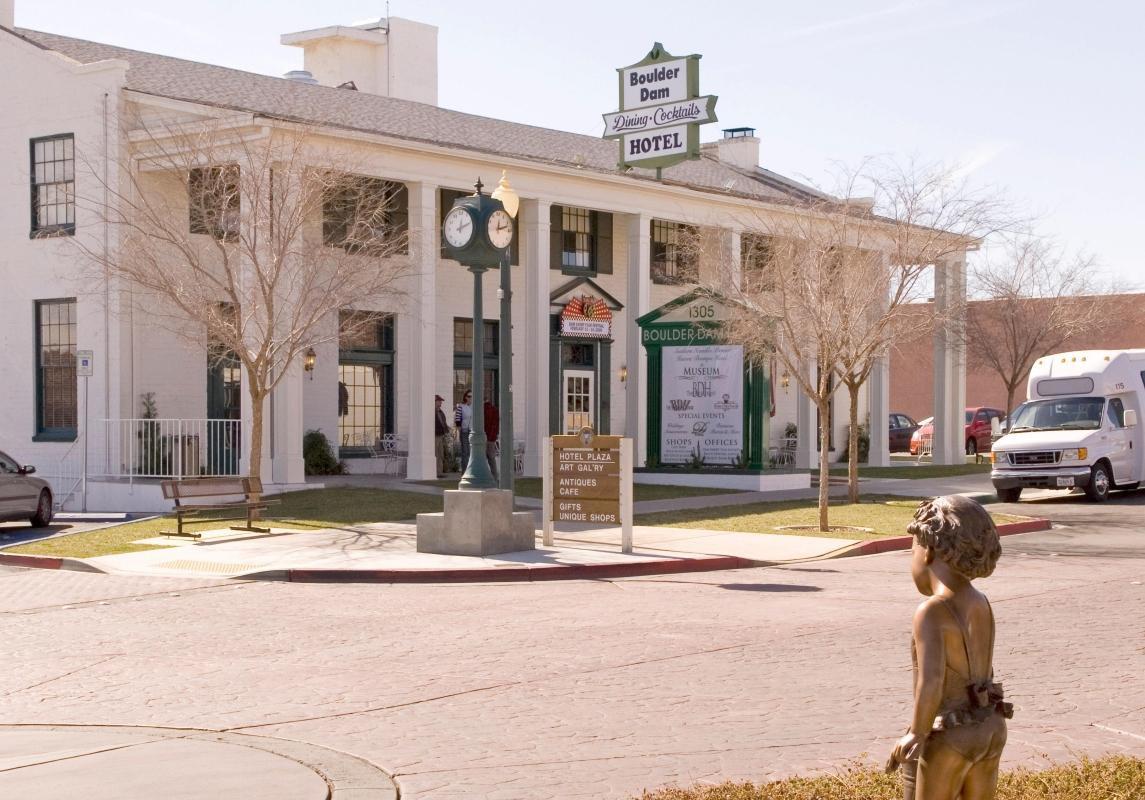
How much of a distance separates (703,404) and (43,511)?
12984 millimetres

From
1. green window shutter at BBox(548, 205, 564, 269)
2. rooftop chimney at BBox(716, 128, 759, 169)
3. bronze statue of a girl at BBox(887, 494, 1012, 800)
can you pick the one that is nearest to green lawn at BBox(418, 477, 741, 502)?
green window shutter at BBox(548, 205, 564, 269)

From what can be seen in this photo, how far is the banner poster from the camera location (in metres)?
28.5

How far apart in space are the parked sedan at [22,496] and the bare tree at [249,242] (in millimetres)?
3292

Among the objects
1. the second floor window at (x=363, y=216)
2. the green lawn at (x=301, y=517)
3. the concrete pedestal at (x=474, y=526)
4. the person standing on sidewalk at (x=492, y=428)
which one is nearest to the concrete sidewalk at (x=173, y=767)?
the concrete pedestal at (x=474, y=526)

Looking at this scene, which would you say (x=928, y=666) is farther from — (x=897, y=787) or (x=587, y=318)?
(x=587, y=318)

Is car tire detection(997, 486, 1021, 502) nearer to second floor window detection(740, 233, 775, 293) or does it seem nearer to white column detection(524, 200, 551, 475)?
second floor window detection(740, 233, 775, 293)

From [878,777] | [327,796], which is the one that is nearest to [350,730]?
[327,796]

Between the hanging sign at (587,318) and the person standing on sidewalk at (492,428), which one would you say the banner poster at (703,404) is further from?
the hanging sign at (587,318)

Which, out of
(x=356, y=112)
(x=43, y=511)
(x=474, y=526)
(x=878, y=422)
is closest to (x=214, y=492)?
(x=43, y=511)

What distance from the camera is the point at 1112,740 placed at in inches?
285

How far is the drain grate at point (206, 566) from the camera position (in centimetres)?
1599

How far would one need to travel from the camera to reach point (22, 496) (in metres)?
21.7

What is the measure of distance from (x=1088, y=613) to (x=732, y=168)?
3134cm

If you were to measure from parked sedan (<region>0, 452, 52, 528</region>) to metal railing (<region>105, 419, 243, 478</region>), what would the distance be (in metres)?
2.53
